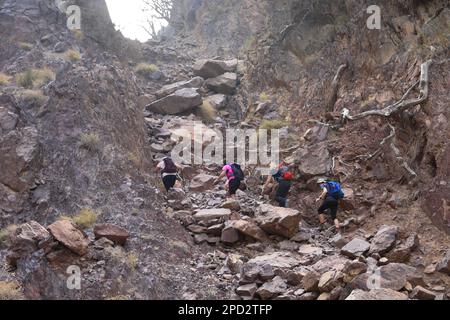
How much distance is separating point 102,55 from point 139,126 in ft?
11.4

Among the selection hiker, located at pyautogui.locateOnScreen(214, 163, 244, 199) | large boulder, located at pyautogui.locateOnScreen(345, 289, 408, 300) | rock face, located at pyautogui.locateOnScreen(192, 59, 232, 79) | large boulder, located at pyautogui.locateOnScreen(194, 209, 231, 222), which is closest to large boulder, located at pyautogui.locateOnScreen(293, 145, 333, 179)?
hiker, located at pyautogui.locateOnScreen(214, 163, 244, 199)

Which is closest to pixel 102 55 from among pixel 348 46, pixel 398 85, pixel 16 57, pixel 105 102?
pixel 16 57

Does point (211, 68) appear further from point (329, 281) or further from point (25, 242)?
point (329, 281)

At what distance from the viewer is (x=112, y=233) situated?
867 centimetres

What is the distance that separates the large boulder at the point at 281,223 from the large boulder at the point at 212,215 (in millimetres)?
680

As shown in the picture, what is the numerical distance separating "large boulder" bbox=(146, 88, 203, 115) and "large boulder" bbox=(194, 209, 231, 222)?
7273mm

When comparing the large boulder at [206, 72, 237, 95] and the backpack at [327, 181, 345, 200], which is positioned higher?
the large boulder at [206, 72, 237, 95]

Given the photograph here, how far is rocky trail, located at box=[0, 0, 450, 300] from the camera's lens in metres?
8.02

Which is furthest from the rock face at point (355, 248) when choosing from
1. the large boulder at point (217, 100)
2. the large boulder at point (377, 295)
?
the large boulder at point (217, 100)

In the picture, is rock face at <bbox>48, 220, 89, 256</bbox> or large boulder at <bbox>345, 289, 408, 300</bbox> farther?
rock face at <bbox>48, 220, 89, 256</bbox>

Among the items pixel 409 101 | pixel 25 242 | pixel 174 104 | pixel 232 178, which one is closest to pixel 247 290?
pixel 25 242

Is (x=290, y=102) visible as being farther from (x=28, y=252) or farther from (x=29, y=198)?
(x=28, y=252)

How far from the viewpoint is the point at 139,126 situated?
47.0 feet

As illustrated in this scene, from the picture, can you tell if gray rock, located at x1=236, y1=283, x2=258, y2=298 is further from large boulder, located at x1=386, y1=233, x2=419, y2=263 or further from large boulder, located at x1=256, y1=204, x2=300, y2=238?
large boulder, located at x1=386, y1=233, x2=419, y2=263
